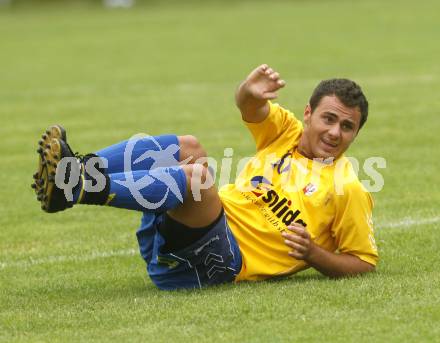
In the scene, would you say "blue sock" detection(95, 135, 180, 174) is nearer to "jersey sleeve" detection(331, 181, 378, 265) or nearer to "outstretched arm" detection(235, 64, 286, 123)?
"outstretched arm" detection(235, 64, 286, 123)

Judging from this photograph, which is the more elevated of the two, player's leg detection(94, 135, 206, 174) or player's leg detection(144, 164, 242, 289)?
player's leg detection(94, 135, 206, 174)

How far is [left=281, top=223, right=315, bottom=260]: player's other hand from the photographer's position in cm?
610

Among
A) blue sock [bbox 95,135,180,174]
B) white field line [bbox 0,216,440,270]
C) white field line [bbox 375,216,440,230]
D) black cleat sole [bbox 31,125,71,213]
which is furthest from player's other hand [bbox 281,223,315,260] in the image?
white field line [bbox 375,216,440,230]

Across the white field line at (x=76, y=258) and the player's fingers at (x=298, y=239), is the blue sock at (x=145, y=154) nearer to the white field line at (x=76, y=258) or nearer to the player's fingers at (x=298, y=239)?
the player's fingers at (x=298, y=239)

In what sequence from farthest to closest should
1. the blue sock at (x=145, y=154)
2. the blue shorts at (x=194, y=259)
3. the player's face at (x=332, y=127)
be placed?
1. the blue sock at (x=145, y=154)
2. the player's face at (x=332, y=127)
3. the blue shorts at (x=194, y=259)

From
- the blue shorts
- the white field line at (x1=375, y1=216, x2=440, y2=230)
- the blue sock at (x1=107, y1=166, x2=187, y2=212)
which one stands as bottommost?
the white field line at (x1=375, y1=216, x2=440, y2=230)

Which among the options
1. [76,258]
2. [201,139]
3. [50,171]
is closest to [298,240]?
[50,171]

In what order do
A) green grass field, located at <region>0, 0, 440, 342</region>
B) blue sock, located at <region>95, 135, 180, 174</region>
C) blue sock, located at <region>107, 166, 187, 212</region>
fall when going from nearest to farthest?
green grass field, located at <region>0, 0, 440, 342</region> → blue sock, located at <region>107, 166, 187, 212</region> → blue sock, located at <region>95, 135, 180, 174</region>

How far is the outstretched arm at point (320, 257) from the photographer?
20.0 ft

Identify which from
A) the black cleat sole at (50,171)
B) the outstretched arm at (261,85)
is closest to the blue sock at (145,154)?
the outstretched arm at (261,85)

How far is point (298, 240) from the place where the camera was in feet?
20.0

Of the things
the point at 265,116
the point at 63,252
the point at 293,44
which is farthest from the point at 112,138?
the point at 293,44

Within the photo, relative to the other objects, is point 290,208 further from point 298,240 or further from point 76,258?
point 76,258

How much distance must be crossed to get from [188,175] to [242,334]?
1.08 metres
